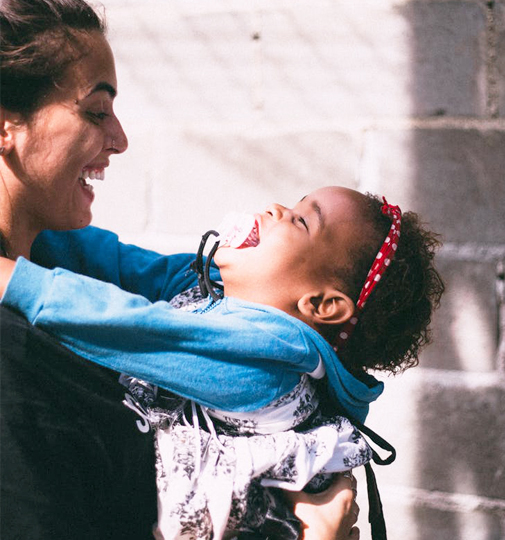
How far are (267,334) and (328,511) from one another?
0.31 m

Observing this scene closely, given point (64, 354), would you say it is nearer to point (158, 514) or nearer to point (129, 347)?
point (129, 347)

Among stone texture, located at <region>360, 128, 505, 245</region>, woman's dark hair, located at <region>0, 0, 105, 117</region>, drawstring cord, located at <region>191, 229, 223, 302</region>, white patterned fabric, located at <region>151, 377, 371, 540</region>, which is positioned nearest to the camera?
white patterned fabric, located at <region>151, 377, 371, 540</region>

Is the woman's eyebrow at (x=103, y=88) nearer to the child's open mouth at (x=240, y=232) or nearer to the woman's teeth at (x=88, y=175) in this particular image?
the woman's teeth at (x=88, y=175)

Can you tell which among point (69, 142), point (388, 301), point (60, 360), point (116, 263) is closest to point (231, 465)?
point (60, 360)

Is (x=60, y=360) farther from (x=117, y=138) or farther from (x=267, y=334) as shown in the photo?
(x=117, y=138)

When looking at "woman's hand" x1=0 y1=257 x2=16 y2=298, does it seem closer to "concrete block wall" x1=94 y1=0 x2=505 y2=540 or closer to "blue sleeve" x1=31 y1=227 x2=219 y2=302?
"blue sleeve" x1=31 y1=227 x2=219 y2=302

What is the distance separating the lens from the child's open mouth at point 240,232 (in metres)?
1.28

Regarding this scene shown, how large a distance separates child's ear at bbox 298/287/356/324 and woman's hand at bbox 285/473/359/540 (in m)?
0.29

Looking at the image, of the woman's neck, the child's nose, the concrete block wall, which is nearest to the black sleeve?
the woman's neck

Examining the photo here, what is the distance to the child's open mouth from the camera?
4.20 feet

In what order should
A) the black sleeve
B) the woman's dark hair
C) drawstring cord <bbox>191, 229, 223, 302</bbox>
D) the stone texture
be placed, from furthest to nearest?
1. the stone texture
2. drawstring cord <bbox>191, 229, 223, 302</bbox>
3. the woman's dark hair
4. the black sleeve

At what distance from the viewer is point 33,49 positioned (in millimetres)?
1177

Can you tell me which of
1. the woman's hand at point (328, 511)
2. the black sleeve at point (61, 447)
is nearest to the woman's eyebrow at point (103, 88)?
the black sleeve at point (61, 447)

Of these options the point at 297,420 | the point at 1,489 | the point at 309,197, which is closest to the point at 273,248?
the point at 309,197
